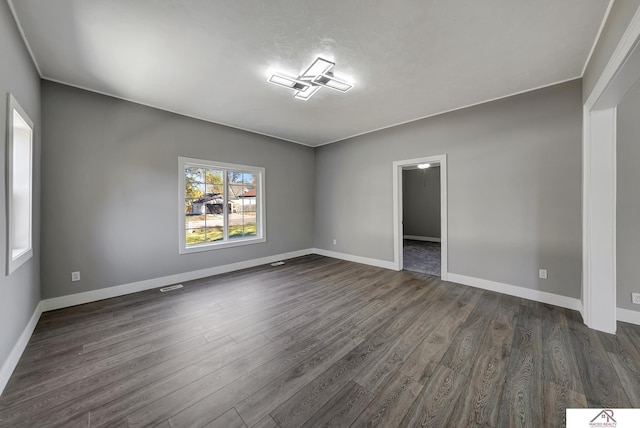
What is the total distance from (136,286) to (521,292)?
557cm

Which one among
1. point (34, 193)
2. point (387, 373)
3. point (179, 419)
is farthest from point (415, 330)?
point (34, 193)

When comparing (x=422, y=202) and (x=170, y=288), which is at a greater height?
(x=422, y=202)

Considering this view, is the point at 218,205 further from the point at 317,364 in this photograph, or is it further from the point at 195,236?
the point at 317,364

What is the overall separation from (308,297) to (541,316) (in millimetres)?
2796

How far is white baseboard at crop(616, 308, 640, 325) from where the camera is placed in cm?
250

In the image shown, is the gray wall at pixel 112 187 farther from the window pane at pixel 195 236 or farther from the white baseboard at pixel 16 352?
the white baseboard at pixel 16 352

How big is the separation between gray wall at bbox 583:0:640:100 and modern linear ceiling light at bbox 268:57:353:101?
2.12 meters

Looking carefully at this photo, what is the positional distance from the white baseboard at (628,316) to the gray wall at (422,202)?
538 centimetres

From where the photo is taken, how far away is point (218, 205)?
4.57 m

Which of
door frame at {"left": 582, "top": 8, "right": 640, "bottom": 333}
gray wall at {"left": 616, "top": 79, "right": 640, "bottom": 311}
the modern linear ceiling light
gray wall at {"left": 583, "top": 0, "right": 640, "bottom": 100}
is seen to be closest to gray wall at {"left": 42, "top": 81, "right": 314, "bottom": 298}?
the modern linear ceiling light

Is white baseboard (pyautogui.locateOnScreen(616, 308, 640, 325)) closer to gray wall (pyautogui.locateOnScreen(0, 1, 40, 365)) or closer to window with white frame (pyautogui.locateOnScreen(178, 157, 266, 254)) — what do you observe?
window with white frame (pyautogui.locateOnScreen(178, 157, 266, 254))

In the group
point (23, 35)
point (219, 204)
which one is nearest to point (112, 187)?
point (219, 204)

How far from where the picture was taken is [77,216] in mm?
3105

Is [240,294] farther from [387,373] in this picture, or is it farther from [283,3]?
[283,3]
